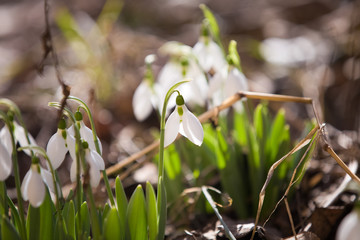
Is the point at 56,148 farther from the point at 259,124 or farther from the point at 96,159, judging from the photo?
the point at 259,124

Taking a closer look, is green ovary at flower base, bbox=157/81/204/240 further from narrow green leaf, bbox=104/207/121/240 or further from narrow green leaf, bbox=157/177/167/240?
narrow green leaf, bbox=104/207/121/240

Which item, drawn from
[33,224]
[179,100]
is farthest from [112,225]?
[179,100]

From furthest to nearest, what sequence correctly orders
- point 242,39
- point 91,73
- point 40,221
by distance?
point 242,39
point 91,73
point 40,221

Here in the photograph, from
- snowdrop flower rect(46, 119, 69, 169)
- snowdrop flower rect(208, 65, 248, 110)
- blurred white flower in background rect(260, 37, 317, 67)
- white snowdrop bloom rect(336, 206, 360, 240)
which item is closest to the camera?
white snowdrop bloom rect(336, 206, 360, 240)

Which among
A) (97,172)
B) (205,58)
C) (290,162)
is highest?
(205,58)

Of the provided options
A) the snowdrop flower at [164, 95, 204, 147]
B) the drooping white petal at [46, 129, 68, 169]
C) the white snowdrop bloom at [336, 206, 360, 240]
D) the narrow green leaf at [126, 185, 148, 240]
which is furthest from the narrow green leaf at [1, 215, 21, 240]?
the white snowdrop bloom at [336, 206, 360, 240]

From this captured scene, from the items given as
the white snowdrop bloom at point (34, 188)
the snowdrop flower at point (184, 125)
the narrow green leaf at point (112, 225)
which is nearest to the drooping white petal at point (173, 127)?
the snowdrop flower at point (184, 125)

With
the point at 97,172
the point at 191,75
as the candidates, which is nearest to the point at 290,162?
the point at 191,75

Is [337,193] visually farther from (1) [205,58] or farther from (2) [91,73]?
(2) [91,73]
